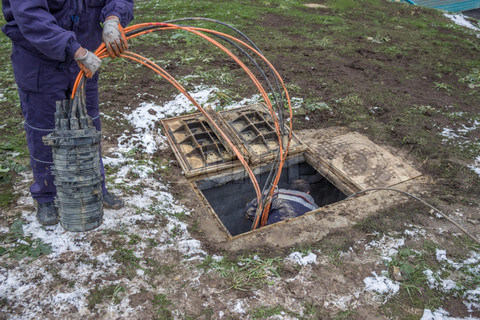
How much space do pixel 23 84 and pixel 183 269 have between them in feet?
5.68

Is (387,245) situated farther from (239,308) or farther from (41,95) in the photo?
(41,95)

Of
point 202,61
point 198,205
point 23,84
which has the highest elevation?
point 23,84

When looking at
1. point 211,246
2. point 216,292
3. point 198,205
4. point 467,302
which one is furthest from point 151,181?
point 467,302

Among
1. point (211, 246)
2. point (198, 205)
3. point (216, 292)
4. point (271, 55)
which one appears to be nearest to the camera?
point (216, 292)

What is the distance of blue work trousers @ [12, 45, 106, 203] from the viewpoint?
7.70ft

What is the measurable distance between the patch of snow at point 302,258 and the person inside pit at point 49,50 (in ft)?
6.36

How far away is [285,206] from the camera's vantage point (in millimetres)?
3512

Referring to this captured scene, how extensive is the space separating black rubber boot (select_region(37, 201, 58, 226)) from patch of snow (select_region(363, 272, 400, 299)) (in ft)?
8.19

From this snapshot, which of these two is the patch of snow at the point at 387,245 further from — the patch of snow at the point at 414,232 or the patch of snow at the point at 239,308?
the patch of snow at the point at 239,308

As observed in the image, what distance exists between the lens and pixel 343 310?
241cm

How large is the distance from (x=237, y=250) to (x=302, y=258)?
532 millimetres

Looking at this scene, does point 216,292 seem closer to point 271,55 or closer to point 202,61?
point 202,61

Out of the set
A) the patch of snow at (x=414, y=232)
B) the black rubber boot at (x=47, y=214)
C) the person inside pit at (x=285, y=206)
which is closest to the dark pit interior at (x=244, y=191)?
the person inside pit at (x=285, y=206)

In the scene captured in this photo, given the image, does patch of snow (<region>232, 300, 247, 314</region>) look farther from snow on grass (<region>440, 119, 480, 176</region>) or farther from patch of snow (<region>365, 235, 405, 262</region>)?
snow on grass (<region>440, 119, 480, 176</region>)
